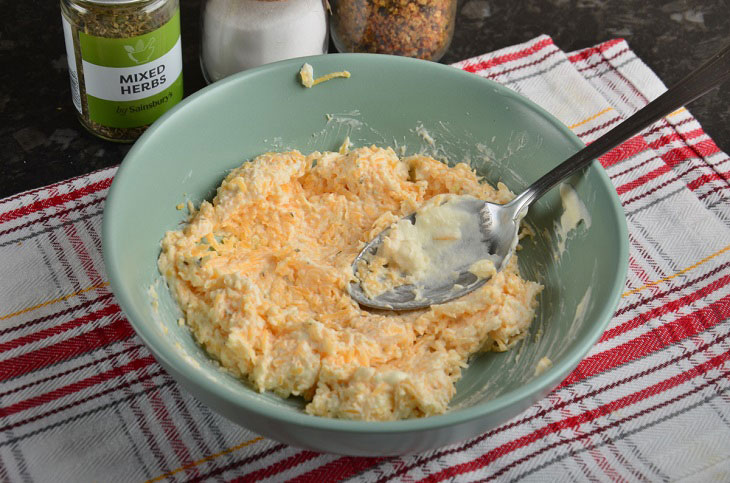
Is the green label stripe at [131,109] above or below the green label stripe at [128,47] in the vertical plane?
below

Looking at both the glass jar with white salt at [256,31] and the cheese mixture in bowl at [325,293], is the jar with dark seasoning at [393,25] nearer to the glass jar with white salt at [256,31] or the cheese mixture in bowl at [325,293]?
the glass jar with white salt at [256,31]

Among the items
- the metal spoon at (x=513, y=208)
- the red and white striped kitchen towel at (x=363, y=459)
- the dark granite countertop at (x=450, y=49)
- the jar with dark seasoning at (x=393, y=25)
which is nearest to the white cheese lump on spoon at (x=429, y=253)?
the metal spoon at (x=513, y=208)

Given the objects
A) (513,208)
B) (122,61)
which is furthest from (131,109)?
(513,208)

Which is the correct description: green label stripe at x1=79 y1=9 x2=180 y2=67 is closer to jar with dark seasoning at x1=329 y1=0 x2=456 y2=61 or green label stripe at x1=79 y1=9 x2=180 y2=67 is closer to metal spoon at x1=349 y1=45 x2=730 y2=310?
jar with dark seasoning at x1=329 y1=0 x2=456 y2=61

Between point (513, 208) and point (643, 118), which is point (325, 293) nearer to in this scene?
point (513, 208)

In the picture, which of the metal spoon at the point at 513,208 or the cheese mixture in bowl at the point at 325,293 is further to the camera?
the metal spoon at the point at 513,208

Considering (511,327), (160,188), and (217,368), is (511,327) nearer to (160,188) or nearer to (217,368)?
(217,368)

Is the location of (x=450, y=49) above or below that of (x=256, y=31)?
below
